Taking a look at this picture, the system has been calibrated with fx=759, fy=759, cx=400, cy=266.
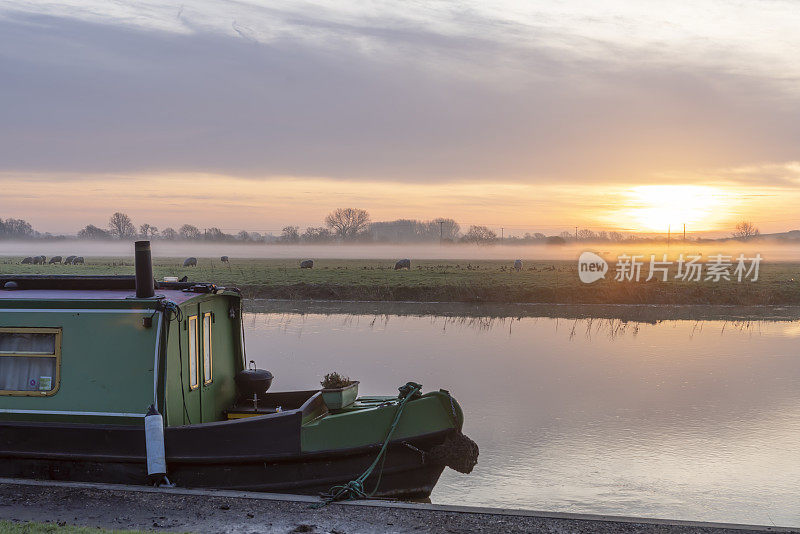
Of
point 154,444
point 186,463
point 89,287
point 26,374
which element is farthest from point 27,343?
point 186,463

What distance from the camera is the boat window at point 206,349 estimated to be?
35.7ft

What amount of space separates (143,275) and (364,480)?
155 inches

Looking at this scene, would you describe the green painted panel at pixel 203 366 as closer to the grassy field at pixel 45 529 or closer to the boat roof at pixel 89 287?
the boat roof at pixel 89 287

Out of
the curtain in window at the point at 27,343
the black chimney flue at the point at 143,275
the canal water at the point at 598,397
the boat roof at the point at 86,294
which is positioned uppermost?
the black chimney flue at the point at 143,275

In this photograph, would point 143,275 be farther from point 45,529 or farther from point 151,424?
point 45,529

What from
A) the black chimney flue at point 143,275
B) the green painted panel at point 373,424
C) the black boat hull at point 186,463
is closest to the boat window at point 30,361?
the black boat hull at point 186,463

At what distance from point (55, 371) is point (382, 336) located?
16.2 meters

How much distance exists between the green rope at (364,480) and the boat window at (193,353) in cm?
260

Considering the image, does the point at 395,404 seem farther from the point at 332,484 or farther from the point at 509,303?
the point at 509,303

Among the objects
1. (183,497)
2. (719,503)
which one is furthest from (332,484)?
(719,503)

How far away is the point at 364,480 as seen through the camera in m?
9.56

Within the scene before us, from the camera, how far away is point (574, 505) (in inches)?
391

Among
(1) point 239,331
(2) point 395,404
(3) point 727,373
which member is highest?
(1) point 239,331

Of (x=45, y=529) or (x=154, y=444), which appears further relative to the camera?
(x=154, y=444)
